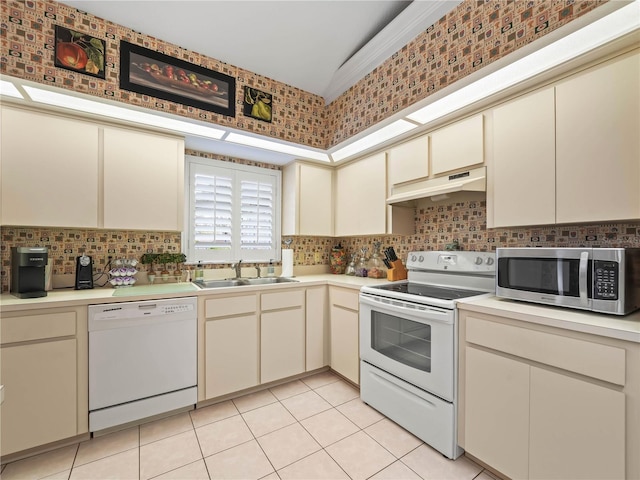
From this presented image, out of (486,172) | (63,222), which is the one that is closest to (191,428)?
(63,222)

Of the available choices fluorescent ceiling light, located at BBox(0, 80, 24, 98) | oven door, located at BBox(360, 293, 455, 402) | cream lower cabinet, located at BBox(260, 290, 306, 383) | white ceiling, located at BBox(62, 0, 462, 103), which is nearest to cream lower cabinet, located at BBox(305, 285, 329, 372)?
cream lower cabinet, located at BBox(260, 290, 306, 383)

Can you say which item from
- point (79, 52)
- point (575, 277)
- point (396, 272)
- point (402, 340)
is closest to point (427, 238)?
point (396, 272)

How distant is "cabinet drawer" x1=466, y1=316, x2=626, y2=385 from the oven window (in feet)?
1.06

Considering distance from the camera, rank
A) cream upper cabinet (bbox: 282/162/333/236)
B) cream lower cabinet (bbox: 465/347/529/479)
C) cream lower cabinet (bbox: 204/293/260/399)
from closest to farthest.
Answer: cream lower cabinet (bbox: 465/347/529/479), cream lower cabinet (bbox: 204/293/260/399), cream upper cabinet (bbox: 282/162/333/236)

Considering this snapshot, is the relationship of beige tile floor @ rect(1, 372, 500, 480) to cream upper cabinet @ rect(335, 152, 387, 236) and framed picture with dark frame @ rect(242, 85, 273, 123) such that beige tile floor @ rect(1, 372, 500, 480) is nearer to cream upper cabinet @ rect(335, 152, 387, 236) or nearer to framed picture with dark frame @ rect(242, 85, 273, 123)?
cream upper cabinet @ rect(335, 152, 387, 236)

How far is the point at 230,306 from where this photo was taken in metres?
2.41

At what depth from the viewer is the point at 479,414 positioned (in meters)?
1.65

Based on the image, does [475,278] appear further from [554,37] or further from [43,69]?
[43,69]

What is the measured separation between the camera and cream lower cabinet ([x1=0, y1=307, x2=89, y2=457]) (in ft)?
5.57

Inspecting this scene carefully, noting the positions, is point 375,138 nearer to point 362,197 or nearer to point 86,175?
point 362,197

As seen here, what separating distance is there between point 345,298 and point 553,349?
1584 mm

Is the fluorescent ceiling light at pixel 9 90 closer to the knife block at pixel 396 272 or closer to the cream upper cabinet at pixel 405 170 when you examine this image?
the cream upper cabinet at pixel 405 170

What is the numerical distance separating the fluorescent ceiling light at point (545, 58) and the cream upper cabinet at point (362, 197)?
2.58 ft

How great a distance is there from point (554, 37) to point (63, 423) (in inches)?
135
